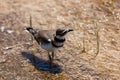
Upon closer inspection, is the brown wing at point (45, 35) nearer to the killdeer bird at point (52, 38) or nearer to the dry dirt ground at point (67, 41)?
the killdeer bird at point (52, 38)

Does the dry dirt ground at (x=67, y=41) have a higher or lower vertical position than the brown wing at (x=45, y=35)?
lower

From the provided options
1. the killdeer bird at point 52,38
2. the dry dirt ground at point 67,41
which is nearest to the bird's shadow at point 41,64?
the dry dirt ground at point 67,41

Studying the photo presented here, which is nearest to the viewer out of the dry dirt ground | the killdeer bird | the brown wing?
the killdeer bird

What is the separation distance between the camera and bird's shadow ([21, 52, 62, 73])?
7.27m

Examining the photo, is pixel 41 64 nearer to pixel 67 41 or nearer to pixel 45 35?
pixel 45 35

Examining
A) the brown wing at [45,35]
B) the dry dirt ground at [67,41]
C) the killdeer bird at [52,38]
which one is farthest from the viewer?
the dry dirt ground at [67,41]

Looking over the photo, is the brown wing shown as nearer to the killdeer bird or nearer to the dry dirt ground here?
the killdeer bird

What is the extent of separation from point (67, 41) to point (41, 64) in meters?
1.04

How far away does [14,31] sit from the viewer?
334 inches

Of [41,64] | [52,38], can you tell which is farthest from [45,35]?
[41,64]

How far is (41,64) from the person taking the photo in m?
7.40

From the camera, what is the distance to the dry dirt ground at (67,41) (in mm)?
7219

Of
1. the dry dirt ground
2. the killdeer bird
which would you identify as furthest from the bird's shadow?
the killdeer bird

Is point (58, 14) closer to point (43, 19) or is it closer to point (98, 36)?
point (43, 19)
